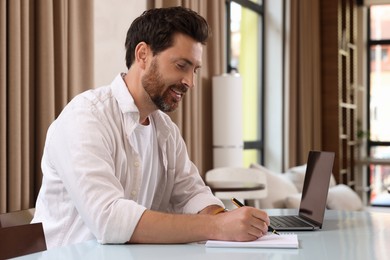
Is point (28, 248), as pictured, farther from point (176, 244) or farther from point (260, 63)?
point (260, 63)

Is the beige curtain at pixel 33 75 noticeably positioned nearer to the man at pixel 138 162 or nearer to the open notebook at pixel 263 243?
the man at pixel 138 162

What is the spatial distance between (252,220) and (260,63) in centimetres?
572

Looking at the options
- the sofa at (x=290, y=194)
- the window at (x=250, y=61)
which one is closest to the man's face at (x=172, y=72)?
the sofa at (x=290, y=194)

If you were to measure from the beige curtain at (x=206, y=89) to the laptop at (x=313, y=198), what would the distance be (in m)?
2.79

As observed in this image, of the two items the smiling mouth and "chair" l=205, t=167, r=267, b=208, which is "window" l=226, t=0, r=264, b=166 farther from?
the smiling mouth

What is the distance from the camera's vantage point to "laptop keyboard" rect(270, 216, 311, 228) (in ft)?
6.66

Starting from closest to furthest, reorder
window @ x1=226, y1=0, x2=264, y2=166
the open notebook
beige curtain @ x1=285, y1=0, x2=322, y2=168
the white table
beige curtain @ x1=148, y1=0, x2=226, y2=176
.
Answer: the white table < the open notebook < beige curtain @ x1=148, y1=0, x2=226, y2=176 < window @ x1=226, y1=0, x2=264, y2=166 < beige curtain @ x1=285, y1=0, x2=322, y2=168

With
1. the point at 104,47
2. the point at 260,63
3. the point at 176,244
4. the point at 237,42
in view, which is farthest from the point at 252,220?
the point at 260,63

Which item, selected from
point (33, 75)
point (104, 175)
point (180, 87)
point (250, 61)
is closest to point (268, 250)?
point (104, 175)

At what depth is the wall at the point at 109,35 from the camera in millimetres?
4094

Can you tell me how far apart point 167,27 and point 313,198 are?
70 cm

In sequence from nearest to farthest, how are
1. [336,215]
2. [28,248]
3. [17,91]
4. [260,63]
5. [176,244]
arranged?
[176,244] → [28,248] → [336,215] → [17,91] → [260,63]

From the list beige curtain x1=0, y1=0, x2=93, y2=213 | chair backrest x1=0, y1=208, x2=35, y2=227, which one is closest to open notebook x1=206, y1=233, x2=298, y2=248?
chair backrest x1=0, y1=208, x2=35, y2=227

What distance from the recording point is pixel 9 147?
3.05m
